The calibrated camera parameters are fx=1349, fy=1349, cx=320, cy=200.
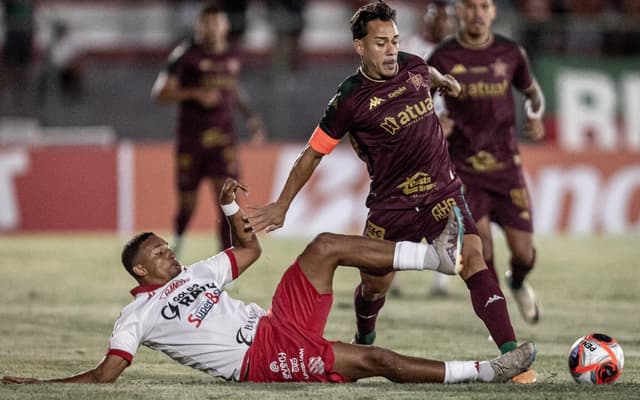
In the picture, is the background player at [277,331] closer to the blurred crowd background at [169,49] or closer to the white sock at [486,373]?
the white sock at [486,373]

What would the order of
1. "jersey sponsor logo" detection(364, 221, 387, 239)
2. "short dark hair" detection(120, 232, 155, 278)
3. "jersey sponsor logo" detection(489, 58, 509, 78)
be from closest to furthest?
1. "short dark hair" detection(120, 232, 155, 278)
2. "jersey sponsor logo" detection(364, 221, 387, 239)
3. "jersey sponsor logo" detection(489, 58, 509, 78)

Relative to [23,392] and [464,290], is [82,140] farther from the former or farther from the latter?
[23,392]

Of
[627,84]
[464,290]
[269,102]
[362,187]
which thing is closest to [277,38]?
[269,102]

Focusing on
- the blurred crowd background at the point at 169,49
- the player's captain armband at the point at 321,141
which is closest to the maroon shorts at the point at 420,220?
the player's captain armband at the point at 321,141

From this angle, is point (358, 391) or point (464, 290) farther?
point (464, 290)

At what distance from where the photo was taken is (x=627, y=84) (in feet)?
65.2

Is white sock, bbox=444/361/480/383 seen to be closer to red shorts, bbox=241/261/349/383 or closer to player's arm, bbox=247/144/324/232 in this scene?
red shorts, bbox=241/261/349/383

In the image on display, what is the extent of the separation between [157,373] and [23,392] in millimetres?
1312

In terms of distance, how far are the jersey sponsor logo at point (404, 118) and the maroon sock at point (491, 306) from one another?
1.02 m

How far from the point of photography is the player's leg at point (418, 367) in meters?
7.46

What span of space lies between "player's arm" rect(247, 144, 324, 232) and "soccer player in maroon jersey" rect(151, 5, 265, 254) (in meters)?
6.29

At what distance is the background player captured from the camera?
7.46 metres

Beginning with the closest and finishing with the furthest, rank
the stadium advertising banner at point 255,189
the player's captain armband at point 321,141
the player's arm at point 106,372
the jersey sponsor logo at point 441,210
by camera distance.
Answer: the player's arm at point 106,372
the player's captain armband at point 321,141
the jersey sponsor logo at point 441,210
the stadium advertising banner at point 255,189

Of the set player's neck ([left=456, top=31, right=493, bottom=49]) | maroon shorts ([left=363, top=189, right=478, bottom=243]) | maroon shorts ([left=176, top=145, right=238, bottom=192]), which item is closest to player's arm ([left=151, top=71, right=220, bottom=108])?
maroon shorts ([left=176, top=145, right=238, bottom=192])
